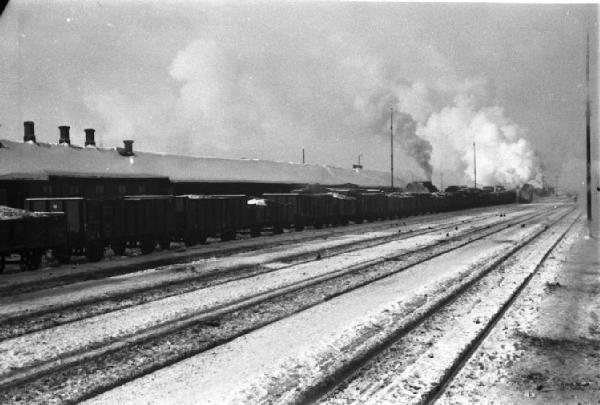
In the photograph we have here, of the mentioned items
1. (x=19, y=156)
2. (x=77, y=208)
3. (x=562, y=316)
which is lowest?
(x=562, y=316)

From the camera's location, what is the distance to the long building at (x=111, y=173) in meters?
26.9

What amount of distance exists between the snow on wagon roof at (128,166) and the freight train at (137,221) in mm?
11506

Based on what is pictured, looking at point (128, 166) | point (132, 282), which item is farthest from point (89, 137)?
point (132, 282)

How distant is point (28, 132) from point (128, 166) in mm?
7374

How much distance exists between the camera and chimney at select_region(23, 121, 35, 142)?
1332 inches

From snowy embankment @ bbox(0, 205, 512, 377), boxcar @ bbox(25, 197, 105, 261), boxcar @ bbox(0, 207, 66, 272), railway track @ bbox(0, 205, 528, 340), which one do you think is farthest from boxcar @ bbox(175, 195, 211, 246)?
snowy embankment @ bbox(0, 205, 512, 377)

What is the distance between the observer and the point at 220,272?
1241 cm

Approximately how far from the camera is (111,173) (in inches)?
1235

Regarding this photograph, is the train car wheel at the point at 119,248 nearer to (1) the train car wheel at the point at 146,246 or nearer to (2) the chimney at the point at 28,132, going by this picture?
(1) the train car wheel at the point at 146,246

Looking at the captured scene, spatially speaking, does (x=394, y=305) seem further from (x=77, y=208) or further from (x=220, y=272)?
(x=77, y=208)

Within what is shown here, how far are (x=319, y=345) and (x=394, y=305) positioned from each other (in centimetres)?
260

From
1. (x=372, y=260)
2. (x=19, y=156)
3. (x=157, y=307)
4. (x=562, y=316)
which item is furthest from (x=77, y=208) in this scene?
(x=19, y=156)

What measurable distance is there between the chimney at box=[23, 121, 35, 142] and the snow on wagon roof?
1.47m

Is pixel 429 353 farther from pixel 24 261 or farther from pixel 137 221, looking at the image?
pixel 137 221
